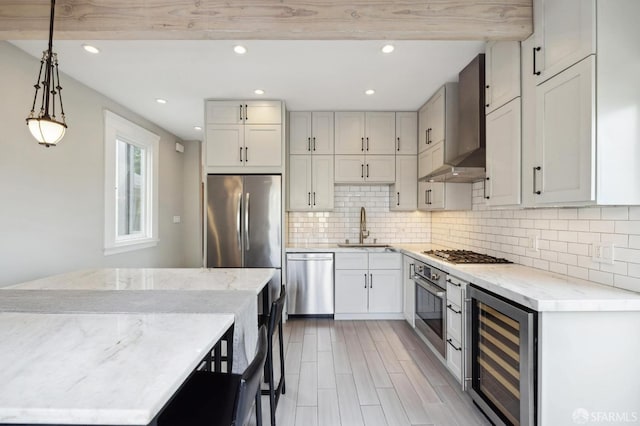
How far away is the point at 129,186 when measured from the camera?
14.0ft

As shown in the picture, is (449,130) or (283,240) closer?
(449,130)

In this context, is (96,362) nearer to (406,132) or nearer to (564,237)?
(564,237)

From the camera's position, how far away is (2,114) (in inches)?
93.6

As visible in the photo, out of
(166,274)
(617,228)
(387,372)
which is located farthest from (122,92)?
(617,228)

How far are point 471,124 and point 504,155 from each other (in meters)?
0.60

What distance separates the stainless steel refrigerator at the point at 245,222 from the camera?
356cm

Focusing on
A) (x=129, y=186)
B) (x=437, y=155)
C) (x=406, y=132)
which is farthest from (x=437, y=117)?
(x=129, y=186)

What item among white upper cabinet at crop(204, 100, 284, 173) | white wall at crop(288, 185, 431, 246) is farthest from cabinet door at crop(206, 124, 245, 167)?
white wall at crop(288, 185, 431, 246)

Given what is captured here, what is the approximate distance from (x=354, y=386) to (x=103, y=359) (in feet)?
6.30

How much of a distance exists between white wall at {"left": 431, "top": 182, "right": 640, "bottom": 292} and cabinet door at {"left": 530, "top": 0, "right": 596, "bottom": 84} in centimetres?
87

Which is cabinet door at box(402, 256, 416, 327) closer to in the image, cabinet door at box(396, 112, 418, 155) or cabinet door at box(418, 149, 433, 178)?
cabinet door at box(418, 149, 433, 178)

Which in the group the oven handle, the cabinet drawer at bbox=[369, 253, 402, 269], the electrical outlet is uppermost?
the electrical outlet

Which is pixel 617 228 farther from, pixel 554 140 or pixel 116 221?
pixel 116 221

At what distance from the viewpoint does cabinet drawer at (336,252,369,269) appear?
380 cm
